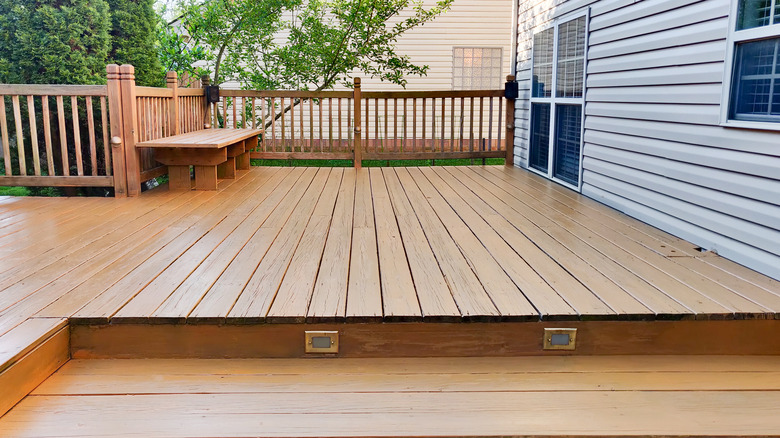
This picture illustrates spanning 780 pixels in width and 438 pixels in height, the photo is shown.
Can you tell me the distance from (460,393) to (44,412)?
1.26 meters

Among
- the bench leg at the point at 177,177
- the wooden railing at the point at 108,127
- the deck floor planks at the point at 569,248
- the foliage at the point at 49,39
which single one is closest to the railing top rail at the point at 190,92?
the wooden railing at the point at 108,127

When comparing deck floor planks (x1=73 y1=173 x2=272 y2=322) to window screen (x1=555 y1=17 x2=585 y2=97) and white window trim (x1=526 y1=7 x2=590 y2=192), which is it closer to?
white window trim (x1=526 y1=7 x2=590 y2=192)

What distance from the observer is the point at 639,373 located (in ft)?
7.04

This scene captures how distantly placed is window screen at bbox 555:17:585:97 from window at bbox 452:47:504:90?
570cm

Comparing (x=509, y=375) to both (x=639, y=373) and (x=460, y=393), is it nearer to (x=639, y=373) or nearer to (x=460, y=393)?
(x=460, y=393)

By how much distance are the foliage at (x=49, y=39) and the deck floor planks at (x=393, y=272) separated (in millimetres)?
3267

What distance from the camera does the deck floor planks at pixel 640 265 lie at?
232cm

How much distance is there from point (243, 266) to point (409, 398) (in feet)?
3.98

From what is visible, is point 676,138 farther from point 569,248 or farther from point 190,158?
point 190,158

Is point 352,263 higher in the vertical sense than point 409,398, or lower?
higher

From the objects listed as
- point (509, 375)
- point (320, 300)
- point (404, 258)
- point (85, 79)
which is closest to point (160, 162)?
point (85, 79)

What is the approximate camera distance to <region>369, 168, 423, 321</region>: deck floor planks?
2.25 meters

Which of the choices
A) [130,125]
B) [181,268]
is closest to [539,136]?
[130,125]

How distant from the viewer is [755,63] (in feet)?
9.75
